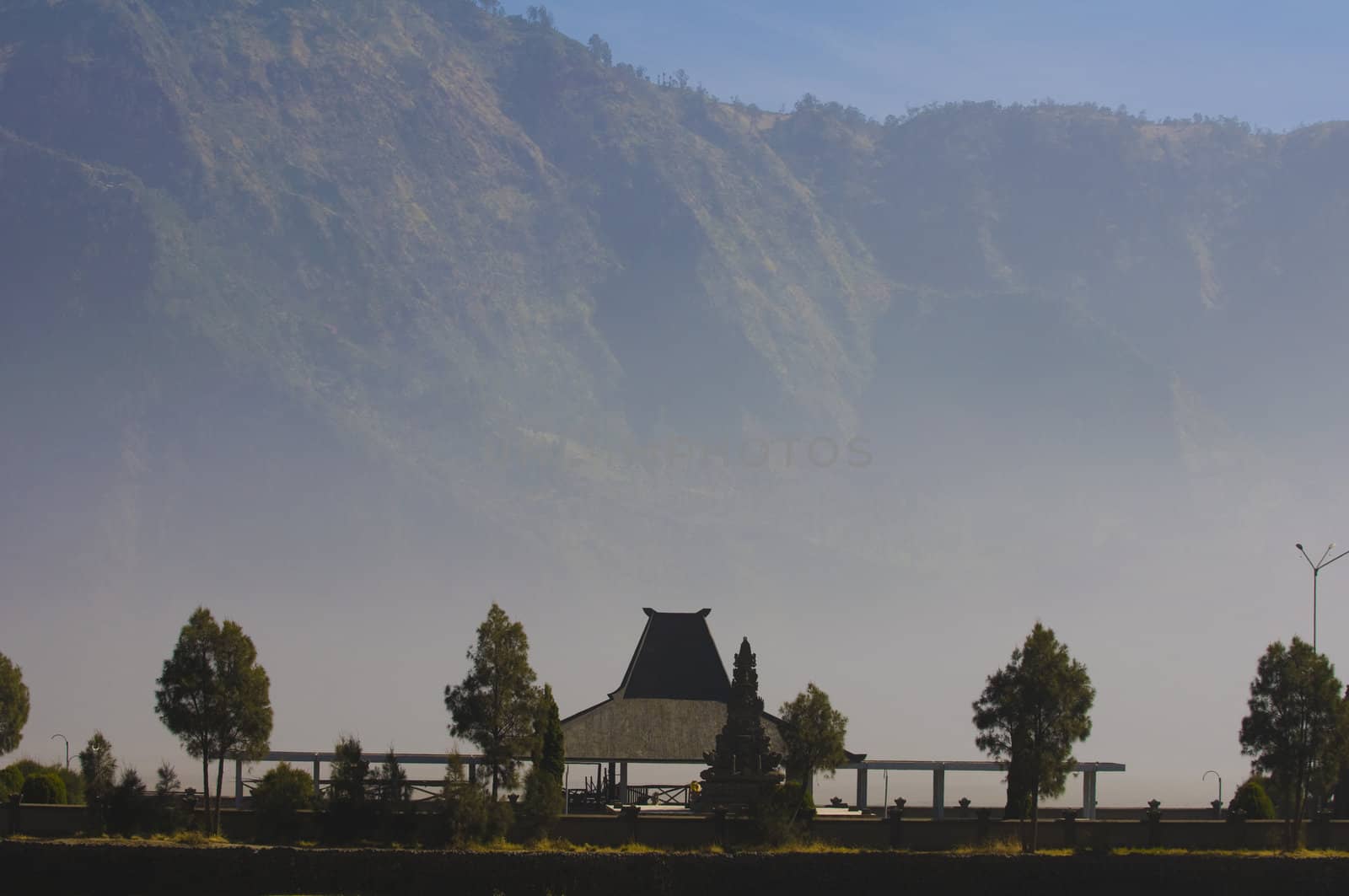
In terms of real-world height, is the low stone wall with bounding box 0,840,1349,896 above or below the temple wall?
below

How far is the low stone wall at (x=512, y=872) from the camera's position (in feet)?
179

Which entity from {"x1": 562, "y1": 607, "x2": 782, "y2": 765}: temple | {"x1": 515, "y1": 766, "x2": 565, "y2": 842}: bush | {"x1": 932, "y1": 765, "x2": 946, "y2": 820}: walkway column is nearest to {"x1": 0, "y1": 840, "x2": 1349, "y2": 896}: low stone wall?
{"x1": 515, "y1": 766, "x2": 565, "y2": 842}: bush

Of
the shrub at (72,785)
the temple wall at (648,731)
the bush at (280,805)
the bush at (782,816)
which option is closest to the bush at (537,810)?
the bush at (782,816)

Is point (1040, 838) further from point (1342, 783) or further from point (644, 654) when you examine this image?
point (644, 654)

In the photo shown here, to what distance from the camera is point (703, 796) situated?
6369 cm

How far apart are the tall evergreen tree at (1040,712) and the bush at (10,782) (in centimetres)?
3363

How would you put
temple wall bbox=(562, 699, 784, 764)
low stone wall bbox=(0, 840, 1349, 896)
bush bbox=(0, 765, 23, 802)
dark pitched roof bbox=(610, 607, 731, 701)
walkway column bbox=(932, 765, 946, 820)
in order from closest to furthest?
low stone wall bbox=(0, 840, 1349, 896) < bush bbox=(0, 765, 23, 802) < walkway column bbox=(932, 765, 946, 820) < temple wall bbox=(562, 699, 784, 764) < dark pitched roof bbox=(610, 607, 731, 701)

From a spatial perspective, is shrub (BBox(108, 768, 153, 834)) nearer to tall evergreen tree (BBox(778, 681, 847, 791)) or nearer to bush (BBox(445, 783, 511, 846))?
bush (BBox(445, 783, 511, 846))

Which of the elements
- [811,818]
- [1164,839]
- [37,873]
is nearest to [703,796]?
[811,818]

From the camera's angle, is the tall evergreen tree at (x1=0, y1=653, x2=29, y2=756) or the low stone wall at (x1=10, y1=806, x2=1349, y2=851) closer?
the low stone wall at (x1=10, y1=806, x2=1349, y2=851)

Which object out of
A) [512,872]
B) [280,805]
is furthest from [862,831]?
[280,805]

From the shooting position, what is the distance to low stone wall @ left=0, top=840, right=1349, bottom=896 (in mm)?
54688

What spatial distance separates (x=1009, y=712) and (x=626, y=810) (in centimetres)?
1400

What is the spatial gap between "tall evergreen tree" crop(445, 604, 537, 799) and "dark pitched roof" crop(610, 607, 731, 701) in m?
19.5
